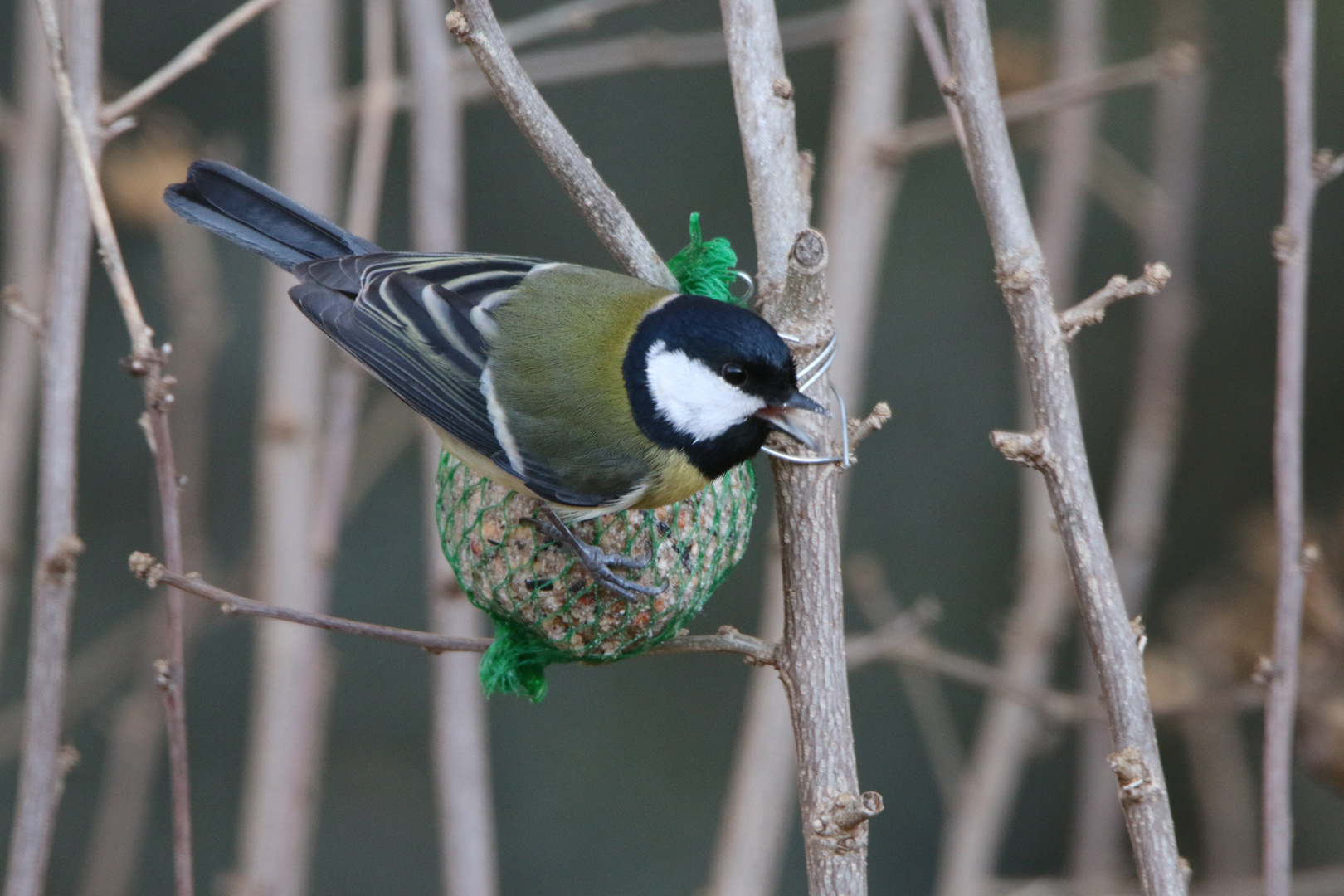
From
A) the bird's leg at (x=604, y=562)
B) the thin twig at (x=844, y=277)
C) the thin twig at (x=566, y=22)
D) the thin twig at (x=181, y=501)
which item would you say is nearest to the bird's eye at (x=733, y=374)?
the bird's leg at (x=604, y=562)

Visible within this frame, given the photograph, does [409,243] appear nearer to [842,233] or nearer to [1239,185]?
[842,233]

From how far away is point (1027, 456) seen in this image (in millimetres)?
1224

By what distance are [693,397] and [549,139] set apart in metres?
0.39

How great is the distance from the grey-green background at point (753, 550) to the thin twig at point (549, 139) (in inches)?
84.7

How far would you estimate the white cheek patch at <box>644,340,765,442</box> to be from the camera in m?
1.55

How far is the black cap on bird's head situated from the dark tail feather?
55 centimetres

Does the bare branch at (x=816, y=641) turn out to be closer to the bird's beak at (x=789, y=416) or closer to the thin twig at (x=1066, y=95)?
the bird's beak at (x=789, y=416)

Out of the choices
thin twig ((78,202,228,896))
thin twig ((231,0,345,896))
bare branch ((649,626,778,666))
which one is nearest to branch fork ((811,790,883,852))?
bare branch ((649,626,778,666))

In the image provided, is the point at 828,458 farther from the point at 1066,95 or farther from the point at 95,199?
the point at 1066,95

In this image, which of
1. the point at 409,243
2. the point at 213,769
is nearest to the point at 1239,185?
the point at 409,243

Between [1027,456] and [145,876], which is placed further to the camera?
[145,876]

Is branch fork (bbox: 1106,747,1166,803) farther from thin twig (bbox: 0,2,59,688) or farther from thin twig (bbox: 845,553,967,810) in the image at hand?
thin twig (bbox: 0,2,59,688)

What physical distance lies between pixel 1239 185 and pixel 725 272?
2.51m

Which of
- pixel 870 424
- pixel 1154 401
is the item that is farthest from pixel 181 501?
pixel 1154 401
